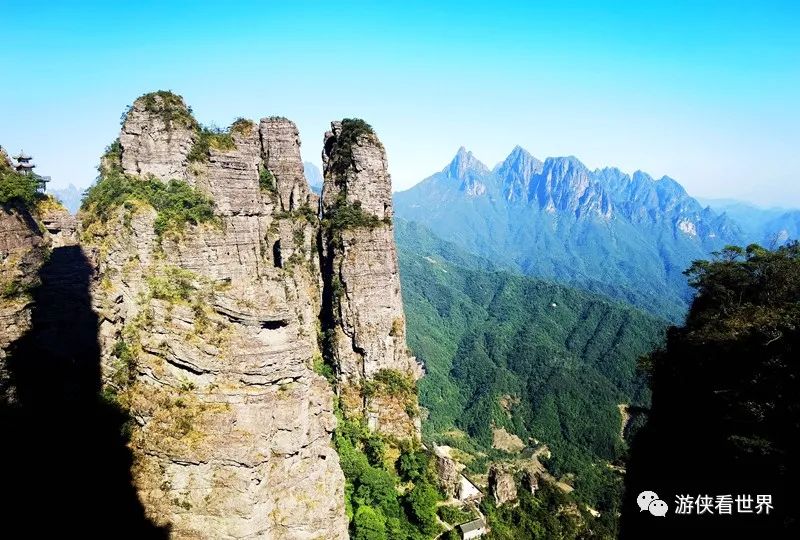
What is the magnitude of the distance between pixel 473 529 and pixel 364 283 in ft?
73.2

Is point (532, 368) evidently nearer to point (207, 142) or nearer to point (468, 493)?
point (468, 493)

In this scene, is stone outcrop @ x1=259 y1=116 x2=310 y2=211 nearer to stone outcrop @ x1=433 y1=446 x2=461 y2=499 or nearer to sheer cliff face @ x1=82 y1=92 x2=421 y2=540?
sheer cliff face @ x1=82 y1=92 x2=421 y2=540

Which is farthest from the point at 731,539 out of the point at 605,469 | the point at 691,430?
the point at 605,469

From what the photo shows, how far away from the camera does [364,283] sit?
40.6m

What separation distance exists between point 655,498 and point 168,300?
2519cm

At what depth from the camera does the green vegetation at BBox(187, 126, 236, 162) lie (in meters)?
33.9

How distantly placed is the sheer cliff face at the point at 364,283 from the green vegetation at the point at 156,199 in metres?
11.6

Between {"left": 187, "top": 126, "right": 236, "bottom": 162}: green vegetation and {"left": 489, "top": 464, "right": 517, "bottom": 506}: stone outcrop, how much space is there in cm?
4243

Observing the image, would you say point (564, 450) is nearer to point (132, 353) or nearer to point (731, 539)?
point (731, 539)

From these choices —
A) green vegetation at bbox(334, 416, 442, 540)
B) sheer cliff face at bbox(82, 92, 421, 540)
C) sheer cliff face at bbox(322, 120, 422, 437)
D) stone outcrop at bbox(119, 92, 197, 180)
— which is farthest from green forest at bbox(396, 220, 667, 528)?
stone outcrop at bbox(119, 92, 197, 180)

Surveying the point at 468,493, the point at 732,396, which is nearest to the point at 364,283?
the point at 468,493

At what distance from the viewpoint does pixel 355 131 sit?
41.7m

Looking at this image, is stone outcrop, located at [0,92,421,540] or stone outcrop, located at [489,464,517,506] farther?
stone outcrop, located at [489,464,517,506]

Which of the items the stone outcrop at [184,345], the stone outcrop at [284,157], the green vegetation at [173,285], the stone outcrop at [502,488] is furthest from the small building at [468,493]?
the green vegetation at [173,285]
